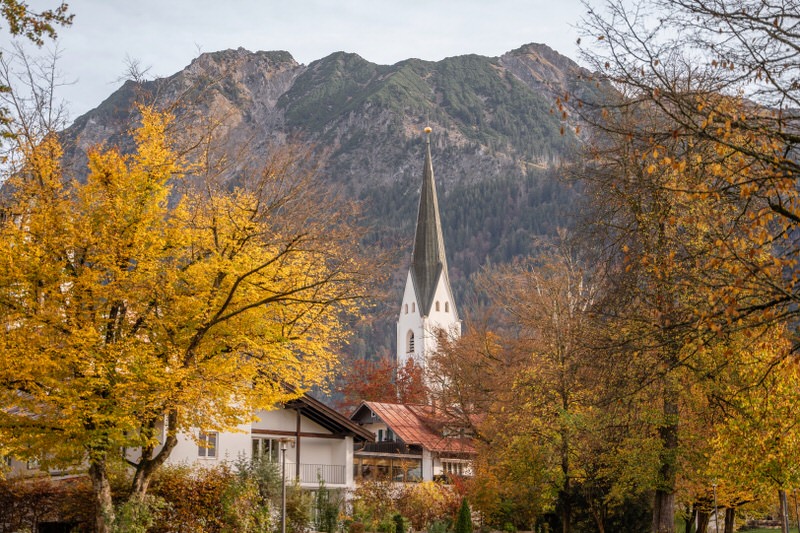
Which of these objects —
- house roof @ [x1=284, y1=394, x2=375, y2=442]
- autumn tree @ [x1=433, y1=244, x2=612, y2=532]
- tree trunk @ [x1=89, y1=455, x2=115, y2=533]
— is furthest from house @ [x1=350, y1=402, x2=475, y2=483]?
tree trunk @ [x1=89, y1=455, x2=115, y2=533]

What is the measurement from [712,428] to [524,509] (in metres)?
15.7

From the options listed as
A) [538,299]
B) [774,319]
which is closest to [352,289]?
[774,319]

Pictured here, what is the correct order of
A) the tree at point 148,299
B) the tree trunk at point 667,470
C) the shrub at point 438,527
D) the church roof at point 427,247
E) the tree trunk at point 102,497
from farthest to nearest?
1. the church roof at point 427,247
2. the shrub at point 438,527
3. the tree trunk at point 102,497
4. the tree trunk at point 667,470
5. the tree at point 148,299

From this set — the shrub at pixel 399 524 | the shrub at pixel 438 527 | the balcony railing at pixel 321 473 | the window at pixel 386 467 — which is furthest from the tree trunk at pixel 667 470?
the window at pixel 386 467

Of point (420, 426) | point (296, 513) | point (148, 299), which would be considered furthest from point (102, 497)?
point (420, 426)

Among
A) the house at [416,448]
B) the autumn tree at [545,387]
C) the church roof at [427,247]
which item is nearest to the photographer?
the autumn tree at [545,387]

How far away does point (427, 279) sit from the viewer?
108688 millimetres

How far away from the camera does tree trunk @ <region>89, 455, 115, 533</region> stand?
75.7 feet

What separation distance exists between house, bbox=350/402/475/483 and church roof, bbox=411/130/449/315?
48.3 m

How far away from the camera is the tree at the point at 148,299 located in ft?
70.4

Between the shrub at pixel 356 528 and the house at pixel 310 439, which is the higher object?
the house at pixel 310 439

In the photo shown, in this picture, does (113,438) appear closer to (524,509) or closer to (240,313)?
(240,313)

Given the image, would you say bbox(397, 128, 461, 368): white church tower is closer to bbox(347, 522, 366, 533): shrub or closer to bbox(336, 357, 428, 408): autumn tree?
bbox(336, 357, 428, 408): autumn tree

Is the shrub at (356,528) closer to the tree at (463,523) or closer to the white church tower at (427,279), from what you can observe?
the tree at (463,523)
